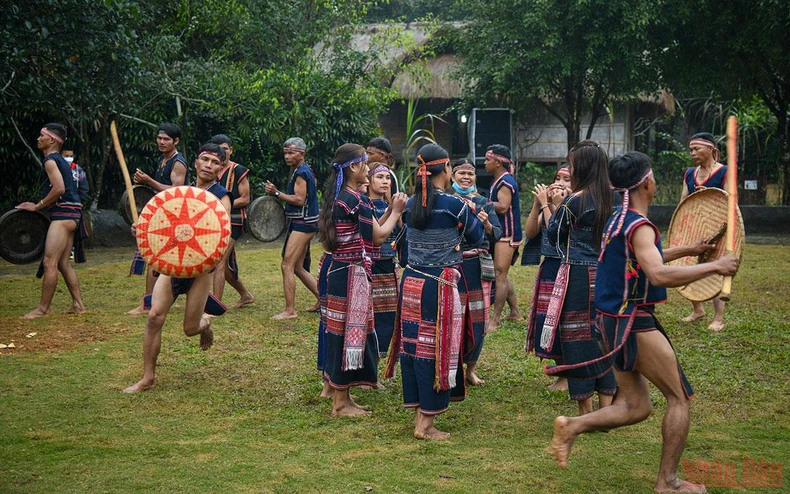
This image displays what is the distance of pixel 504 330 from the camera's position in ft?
29.3

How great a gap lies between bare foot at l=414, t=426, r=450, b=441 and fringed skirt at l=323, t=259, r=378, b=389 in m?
0.76

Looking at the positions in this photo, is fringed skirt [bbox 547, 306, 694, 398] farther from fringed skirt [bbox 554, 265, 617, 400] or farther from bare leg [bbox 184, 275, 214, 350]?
bare leg [bbox 184, 275, 214, 350]

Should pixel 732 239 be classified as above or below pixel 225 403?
above

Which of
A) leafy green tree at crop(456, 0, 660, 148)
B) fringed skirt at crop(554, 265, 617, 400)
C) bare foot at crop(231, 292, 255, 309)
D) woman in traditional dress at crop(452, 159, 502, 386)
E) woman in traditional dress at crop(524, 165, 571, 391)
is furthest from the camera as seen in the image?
leafy green tree at crop(456, 0, 660, 148)

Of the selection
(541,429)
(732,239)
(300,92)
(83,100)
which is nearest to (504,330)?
(541,429)

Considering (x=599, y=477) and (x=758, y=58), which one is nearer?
(x=599, y=477)

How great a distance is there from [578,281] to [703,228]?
1106 millimetres

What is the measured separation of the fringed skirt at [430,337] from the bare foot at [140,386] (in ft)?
7.26

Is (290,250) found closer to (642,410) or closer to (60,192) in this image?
(60,192)

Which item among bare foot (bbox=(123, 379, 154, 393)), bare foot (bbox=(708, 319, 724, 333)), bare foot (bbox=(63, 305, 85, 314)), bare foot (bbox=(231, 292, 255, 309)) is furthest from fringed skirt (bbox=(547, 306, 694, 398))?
bare foot (bbox=(63, 305, 85, 314))

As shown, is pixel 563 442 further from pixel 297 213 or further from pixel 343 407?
pixel 297 213

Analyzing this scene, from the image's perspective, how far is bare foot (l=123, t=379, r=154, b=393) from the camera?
6538 mm

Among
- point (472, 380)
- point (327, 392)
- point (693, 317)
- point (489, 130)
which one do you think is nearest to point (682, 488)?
point (472, 380)

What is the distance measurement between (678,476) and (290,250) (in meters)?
5.65
